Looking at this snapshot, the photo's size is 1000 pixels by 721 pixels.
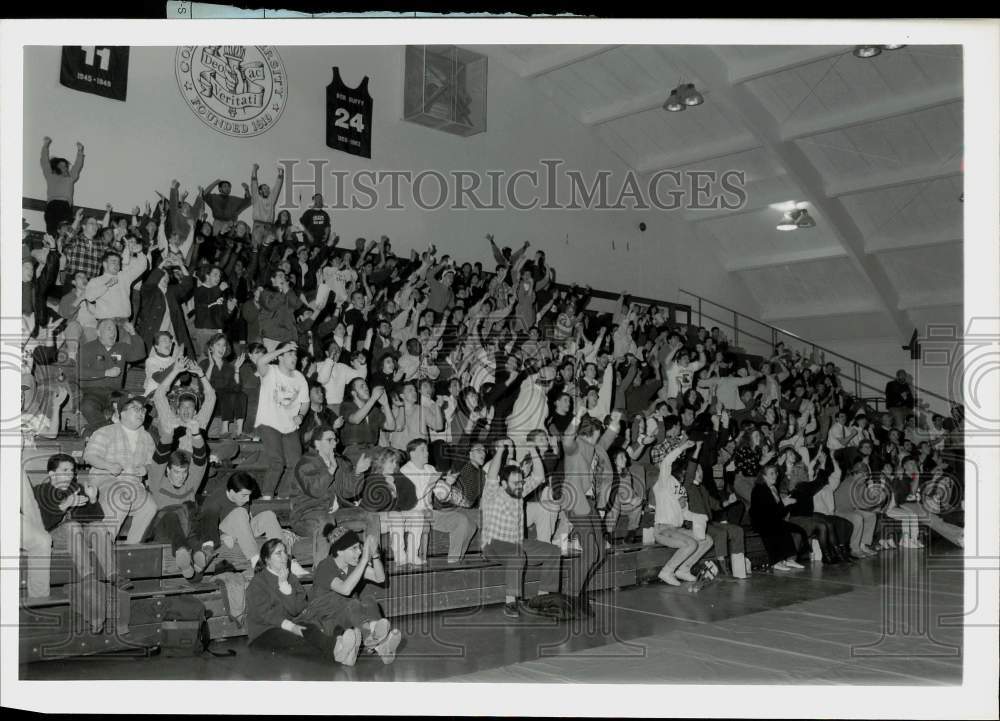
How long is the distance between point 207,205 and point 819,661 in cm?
860

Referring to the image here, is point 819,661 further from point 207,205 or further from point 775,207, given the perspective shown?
point 775,207

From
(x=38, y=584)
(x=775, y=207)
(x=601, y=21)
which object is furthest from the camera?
(x=775, y=207)

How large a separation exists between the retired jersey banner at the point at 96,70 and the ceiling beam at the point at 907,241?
13767mm

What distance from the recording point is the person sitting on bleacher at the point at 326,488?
7.00 meters

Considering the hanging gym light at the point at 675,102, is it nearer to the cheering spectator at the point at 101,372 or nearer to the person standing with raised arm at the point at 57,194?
the person standing with raised arm at the point at 57,194

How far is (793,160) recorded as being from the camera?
15852mm

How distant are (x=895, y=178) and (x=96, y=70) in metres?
13.3

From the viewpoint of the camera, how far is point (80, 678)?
17.3 ft

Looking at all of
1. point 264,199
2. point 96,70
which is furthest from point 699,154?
point 96,70

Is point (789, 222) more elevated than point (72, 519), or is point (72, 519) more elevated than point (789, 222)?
point (789, 222)

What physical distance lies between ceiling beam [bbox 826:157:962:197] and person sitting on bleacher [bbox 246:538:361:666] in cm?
1400

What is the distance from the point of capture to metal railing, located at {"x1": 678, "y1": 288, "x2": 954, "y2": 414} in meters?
18.2

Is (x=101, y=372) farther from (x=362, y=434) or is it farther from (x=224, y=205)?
(x=224, y=205)

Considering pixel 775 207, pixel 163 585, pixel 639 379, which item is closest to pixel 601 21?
pixel 163 585
